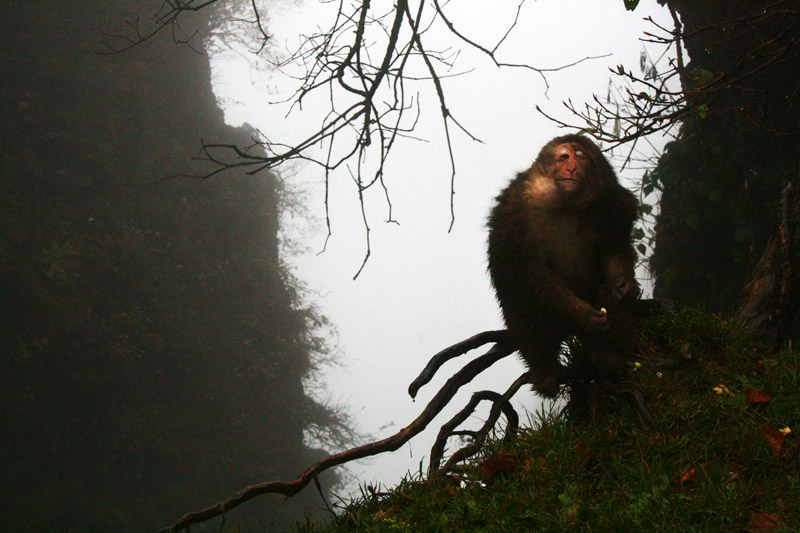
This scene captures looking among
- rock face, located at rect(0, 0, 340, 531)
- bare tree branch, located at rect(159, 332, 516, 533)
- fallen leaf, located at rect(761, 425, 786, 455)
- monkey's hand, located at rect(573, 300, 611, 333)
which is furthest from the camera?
rock face, located at rect(0, 0, 340, 531)

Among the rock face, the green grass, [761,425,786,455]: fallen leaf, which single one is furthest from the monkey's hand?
the rock face

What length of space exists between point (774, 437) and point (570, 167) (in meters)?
1.37

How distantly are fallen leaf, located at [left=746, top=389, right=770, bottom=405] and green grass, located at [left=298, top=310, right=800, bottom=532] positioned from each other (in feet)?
0.08

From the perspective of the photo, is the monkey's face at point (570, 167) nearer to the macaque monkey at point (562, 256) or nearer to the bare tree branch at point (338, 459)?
the macaque monkey at point (562, 256)

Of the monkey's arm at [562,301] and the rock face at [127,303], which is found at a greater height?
the rock face at [127,303]

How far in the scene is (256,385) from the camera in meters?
8.58

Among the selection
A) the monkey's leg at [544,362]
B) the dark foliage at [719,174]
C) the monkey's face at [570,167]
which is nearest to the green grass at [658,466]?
the monkey's leg at [544,362]

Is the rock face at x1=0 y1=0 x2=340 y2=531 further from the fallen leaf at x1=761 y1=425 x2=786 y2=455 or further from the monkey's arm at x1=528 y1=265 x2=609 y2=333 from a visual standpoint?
the fallen leaf at x1=761 y1=425 x2=786 y2=455

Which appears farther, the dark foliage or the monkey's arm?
the dark foliage

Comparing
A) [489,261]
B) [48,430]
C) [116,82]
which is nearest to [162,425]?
[48,430]

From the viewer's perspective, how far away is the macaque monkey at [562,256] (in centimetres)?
258

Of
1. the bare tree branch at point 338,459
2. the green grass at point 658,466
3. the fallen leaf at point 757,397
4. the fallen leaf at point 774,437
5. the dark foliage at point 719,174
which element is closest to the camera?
the green grass at point 658,466

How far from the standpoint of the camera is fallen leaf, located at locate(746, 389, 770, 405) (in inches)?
87.4

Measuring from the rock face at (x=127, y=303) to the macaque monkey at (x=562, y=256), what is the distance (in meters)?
4.12
